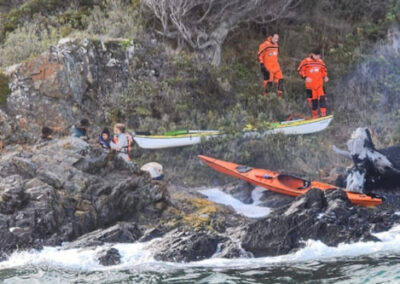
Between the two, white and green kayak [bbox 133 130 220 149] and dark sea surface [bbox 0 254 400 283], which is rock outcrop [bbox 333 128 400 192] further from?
dark sea surface [bbox 0 254 400 283]

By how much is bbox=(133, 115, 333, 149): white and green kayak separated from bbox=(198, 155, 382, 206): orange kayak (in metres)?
0.69

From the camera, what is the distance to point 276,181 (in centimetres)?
1319

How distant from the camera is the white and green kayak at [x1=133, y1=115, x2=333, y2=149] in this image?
14.4 meters

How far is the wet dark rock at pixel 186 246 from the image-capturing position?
32.0 feet

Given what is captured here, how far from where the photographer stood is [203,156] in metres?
14.4

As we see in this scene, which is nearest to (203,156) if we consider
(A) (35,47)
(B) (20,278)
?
(A) (35,47)

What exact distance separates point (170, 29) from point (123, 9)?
1463mm

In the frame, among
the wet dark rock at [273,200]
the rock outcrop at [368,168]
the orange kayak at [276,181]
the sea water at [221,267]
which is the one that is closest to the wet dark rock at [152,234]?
the sea water at [221,267]

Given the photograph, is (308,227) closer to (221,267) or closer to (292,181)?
(221,267)

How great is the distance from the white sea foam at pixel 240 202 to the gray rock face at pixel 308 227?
6.48 ft

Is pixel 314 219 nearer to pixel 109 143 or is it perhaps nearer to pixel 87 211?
pixel 87 211

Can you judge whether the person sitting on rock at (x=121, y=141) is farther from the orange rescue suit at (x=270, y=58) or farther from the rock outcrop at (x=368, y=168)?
the rock outcrop at (x=368, y=168)

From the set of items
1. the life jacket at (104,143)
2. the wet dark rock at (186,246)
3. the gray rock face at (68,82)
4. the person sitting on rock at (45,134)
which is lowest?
the wet dark rock at (186,246)

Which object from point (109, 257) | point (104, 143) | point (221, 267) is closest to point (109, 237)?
point (109, 257)
